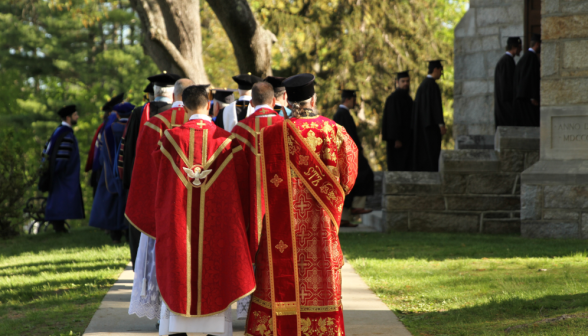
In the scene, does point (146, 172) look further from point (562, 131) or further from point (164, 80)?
point (562, 131)

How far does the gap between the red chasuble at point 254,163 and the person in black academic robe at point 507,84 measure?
8.34 meters

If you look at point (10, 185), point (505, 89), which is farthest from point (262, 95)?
point (10, 185)

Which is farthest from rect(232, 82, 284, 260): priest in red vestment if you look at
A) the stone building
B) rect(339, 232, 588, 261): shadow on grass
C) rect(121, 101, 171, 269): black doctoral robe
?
the stone building

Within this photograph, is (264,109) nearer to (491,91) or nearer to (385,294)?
(385,294)

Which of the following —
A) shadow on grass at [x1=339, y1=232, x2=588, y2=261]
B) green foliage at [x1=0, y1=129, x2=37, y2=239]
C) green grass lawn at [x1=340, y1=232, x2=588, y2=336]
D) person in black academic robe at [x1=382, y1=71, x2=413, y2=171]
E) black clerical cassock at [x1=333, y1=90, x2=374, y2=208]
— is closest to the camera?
green grass lawn at [x1=340, y1=232, x2=588, y2=336]

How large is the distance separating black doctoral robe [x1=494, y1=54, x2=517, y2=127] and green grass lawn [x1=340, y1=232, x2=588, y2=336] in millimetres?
3162

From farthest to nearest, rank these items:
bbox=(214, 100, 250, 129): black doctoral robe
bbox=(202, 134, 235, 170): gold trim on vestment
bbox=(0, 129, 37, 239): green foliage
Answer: bbox=(0, 129, 37, 239): green foliage → bbox=(214, 100, 250, 129): black doctoral robe → bbox=(202, 134, 235, 170): gold trim on vestment

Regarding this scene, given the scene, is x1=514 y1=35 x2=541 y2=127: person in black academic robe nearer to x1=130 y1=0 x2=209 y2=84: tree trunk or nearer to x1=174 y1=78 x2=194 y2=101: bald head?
x1=130 y1=0 x2=209 y2=84: tree trunk

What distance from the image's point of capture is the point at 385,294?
674 centimetres

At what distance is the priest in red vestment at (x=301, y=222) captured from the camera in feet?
15.3

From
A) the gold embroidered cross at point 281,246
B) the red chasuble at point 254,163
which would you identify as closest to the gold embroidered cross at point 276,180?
the red chasuble at point 254,163

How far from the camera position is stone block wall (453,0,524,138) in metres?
14.6

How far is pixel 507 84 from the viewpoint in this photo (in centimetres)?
1255

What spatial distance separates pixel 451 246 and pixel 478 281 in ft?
8.52
